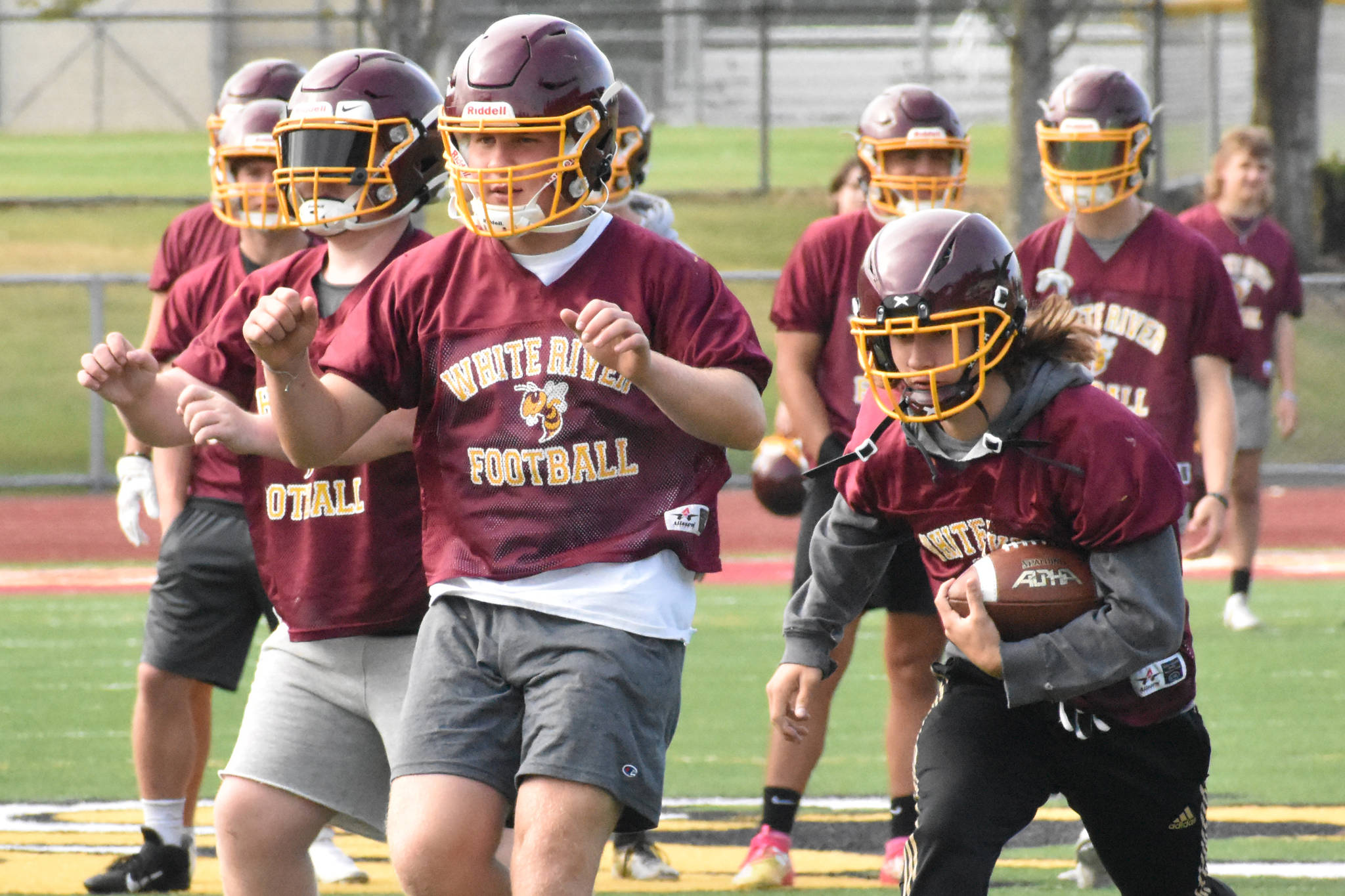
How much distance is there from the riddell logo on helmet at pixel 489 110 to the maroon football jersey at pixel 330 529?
0.53m

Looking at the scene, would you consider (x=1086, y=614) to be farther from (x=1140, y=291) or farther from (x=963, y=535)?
(x=1140, y=291)

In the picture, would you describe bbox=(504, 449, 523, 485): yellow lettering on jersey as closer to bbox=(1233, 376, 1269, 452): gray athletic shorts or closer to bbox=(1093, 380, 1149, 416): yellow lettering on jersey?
bbox=(1093, 380, 1149, 416): yellow lettering on jersey

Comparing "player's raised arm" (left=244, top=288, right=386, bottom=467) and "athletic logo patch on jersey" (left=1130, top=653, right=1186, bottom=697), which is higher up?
"player's raised arm" (left=244, top=288, right=386, bottom=467)

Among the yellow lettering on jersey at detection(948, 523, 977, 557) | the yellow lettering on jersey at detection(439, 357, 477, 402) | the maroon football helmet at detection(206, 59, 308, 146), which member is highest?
the maroon football helmet at detection(206, 59, 308, 146)

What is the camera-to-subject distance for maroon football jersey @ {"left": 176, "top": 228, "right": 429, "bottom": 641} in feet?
13.4

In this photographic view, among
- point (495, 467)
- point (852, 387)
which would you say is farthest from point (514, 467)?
point (852, 387)

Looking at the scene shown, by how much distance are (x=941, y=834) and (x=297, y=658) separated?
1408mm

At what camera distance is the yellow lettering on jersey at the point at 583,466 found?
3729 mm

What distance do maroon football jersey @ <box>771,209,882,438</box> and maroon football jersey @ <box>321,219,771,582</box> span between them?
200cm

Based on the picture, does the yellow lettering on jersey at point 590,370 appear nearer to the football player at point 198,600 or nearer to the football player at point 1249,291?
the football player at point 198,600

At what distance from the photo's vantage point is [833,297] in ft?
19.3

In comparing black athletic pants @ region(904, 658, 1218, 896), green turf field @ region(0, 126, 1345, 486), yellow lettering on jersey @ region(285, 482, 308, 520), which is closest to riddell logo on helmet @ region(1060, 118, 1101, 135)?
black athletic pants @ region(904, 658, 1218, 896)

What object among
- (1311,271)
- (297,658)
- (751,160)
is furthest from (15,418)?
(297,658)

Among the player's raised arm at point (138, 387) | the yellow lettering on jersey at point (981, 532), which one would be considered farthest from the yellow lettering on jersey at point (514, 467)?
the yellow lettering on jersey at point (981, 532)
